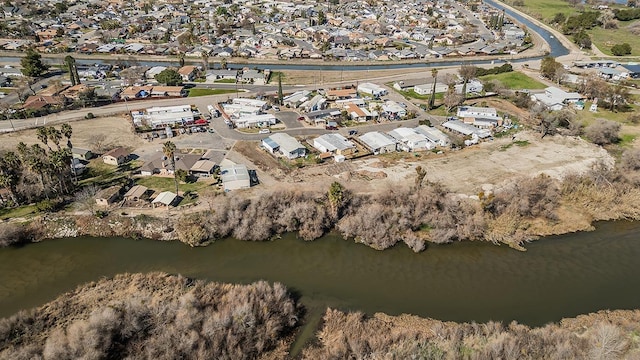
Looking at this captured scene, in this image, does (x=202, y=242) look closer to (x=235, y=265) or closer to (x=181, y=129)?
(x=235, y=265)

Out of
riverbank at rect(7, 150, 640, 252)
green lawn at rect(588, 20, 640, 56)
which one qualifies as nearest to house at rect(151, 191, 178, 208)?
riverbank at rect(7, 150, 640, 252)

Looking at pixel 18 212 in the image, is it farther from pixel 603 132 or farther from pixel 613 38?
pixel 613 38

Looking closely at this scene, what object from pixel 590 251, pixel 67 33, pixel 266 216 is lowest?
pixel 590 251

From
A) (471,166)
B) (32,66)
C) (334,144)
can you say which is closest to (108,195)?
(334,144)

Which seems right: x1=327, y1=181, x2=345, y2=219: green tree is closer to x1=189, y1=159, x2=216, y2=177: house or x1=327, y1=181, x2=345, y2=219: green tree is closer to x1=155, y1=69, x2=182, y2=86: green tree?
x1=189, y1=159, x2=216, y2=177: house

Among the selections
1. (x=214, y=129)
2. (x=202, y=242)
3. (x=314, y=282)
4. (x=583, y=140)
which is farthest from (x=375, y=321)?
(x=583, y=140)
